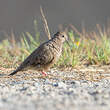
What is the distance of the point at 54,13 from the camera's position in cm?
1908

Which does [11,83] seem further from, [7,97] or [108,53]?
[108,53]

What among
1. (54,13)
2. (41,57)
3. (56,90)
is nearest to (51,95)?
(56,90)

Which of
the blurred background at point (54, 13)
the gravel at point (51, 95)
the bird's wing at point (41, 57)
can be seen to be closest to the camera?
the gravel at point (51, 95)

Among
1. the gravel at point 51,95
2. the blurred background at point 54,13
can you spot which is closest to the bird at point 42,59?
the gravel at point 51,95

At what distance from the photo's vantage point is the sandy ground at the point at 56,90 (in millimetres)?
3439

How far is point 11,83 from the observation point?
5008mm

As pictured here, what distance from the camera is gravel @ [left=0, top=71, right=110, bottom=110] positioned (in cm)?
340

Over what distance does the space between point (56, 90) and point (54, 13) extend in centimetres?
1501

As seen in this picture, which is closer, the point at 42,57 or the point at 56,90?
the point at 56,90

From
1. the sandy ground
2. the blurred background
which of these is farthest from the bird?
the blurred background

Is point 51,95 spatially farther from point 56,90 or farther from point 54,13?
point 54,13

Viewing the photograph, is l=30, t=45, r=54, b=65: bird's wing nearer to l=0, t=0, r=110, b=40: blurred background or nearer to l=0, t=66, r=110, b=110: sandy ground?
l=0, t=66, r=110, b=110: sandy ground

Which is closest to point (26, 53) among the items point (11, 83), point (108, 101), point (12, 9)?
point (11, 83)

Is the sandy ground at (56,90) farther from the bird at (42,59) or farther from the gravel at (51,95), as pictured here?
the bird at (42,59)
